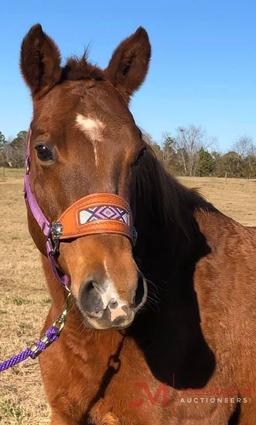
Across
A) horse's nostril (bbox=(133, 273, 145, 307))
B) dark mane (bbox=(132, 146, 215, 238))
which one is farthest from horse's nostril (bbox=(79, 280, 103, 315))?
dark mane (bbox=(132, 146, 215, 238))

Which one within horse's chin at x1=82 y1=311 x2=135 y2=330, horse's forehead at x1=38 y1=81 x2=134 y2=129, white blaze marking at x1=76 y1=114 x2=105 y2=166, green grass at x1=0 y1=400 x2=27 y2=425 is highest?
horse's forehead at x1=38 y1=81 x2=134 y2=129

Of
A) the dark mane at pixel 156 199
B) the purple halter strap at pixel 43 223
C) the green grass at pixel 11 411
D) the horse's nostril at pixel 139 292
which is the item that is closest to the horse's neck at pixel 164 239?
the dark mane at pixel 156 199

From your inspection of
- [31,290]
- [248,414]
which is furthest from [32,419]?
[31,290]

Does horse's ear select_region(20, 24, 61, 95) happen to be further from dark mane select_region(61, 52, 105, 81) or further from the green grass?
the green grass

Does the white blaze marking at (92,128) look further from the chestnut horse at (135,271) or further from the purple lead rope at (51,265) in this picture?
the purple lead rope at (51,265)

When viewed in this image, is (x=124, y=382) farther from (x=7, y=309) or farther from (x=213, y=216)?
(x=7, y=309)

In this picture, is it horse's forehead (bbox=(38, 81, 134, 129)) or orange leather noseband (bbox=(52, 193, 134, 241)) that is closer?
orange leather noseband (bbox=(52, 193, 134, 241))

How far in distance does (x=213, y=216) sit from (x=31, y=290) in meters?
6.60

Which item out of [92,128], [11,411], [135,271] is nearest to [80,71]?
[92,128]

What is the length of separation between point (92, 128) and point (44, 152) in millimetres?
277

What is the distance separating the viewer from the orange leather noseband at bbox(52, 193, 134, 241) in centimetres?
240

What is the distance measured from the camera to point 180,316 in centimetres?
297

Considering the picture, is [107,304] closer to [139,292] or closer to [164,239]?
[139,292]

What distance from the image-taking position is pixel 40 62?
9.59 ft
